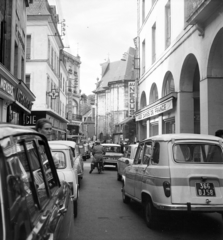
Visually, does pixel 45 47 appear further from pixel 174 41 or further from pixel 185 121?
pixel 185 121

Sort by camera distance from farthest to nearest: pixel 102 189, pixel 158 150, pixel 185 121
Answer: pixel 185 121
pixel 102 189
pixel 158 150

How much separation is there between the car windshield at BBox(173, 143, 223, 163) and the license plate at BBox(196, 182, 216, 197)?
0.50m

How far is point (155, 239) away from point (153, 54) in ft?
67.5

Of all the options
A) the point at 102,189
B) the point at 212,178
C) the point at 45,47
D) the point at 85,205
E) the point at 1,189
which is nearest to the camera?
the point at 1,189

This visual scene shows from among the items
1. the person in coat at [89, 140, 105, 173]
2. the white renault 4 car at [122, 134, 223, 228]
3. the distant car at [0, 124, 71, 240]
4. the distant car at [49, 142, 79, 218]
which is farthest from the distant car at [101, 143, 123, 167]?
the distant car at [0, 124, 71, 240]

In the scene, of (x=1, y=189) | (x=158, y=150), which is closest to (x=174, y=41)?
(x=158, y=150)

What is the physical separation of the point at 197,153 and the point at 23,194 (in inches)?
183

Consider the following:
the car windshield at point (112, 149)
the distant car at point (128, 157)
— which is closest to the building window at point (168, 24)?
the car windshield at point (112, 149)

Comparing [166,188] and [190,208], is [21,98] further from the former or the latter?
[190,208]

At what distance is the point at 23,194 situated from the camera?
2.05 meters

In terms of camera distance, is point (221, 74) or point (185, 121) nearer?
point (221, 74)

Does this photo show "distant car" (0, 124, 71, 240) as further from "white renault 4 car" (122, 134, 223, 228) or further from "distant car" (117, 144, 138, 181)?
"distant car" (117, 144, 138, 181)

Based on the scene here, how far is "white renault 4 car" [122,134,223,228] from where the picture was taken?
18.3ft

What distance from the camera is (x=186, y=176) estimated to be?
5668 mm
